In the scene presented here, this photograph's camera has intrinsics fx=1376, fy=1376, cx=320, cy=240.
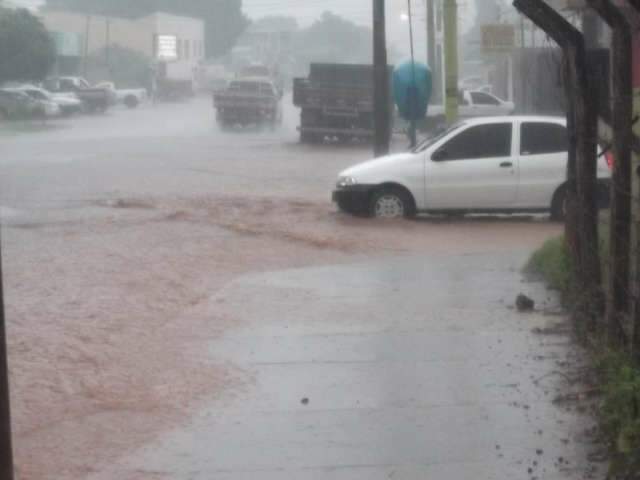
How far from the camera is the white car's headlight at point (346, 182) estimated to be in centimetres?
1889

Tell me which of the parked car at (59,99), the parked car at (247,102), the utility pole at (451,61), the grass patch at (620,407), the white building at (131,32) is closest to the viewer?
the grass patch at (620,407)

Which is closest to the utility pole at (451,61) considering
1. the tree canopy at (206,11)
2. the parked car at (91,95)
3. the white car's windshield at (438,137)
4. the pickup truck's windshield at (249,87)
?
the white car's windshield at (438,137)

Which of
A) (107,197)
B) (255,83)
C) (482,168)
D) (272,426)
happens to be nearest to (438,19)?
(255,83)

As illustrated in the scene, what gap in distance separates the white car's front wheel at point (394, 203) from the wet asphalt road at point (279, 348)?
316mm

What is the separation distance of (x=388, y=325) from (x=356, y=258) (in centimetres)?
437

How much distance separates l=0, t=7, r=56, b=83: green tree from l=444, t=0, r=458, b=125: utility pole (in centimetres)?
3992

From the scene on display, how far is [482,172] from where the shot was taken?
60.3ft

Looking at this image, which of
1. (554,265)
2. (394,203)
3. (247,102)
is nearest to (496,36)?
(394,203)

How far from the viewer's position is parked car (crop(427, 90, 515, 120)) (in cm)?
4069

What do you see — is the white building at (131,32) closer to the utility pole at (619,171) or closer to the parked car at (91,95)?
the parked car at (91,95)

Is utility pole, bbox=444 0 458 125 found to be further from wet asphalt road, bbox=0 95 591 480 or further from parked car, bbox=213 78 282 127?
parked car, bbox=213 78 282 127

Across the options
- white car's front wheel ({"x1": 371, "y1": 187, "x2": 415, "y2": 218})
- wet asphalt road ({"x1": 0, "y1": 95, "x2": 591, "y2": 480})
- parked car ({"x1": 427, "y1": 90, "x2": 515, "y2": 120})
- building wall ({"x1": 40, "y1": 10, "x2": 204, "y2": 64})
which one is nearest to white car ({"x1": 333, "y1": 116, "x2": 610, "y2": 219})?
white car's front wheel ({"x1": 371, "y1": 187, "x2": 415, "y2": 218})

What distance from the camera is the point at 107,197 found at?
24078 millimetres

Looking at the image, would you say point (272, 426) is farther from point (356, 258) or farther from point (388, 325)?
point (356, 258)
